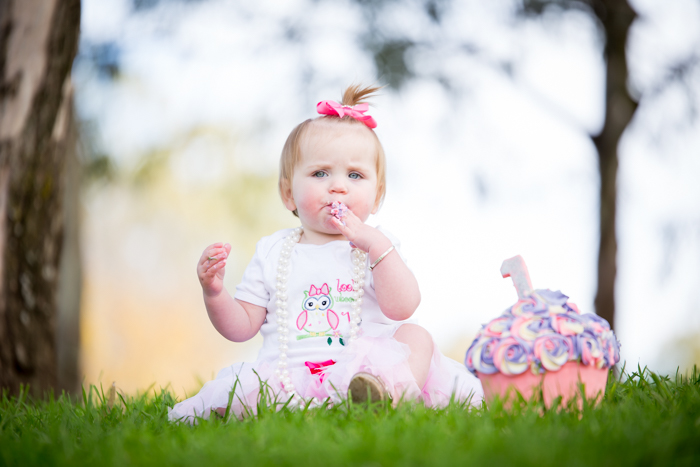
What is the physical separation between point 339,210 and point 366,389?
74 cm

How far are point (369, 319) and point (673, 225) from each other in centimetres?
345

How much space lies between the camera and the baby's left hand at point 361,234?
2.21 meters

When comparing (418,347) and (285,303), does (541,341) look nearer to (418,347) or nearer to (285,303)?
(418,347)

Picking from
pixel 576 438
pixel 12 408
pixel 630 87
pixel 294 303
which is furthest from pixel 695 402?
pixel 630 87

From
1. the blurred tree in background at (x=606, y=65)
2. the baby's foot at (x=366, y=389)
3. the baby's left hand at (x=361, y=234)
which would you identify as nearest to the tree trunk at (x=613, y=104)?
the blurred tree in background at (x=606, y=65)

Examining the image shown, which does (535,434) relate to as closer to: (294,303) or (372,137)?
(294,303)

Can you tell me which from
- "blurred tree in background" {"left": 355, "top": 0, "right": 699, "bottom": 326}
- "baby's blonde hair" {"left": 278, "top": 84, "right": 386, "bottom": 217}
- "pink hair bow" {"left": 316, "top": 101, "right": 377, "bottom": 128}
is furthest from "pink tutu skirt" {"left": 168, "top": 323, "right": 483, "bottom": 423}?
"blurred tree in background" {"left": 355, "top": 0, "right": 699, "bottom": 326}

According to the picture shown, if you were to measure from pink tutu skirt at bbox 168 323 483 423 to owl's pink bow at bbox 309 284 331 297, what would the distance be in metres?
0.20

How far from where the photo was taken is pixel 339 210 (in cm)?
233

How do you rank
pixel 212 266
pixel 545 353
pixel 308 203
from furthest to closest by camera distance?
pixel 308 203
pixel 212 266
pixel 545 353

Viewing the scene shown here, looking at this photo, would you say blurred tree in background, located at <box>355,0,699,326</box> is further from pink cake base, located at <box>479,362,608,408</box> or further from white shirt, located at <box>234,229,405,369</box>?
pink cake base, located at <box>479,362,608,408</box>

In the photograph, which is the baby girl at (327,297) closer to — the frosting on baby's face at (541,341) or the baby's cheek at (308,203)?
the baby's cheek at (308,203)

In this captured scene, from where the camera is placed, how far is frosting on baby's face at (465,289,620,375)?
172 centimetres

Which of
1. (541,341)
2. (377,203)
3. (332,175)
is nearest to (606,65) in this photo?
(377,203)
